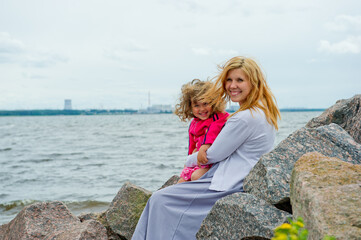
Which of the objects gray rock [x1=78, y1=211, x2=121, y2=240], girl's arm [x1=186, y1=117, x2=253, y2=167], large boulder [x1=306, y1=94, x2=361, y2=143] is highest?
large boulder [x1=306, y1=94, x2=361, y2=143]

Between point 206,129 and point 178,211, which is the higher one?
point 206,129

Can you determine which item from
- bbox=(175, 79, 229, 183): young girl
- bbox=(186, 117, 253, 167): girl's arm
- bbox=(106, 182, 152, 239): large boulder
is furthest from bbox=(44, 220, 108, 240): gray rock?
bbox=(186, 117, 253, 167): girl's arm

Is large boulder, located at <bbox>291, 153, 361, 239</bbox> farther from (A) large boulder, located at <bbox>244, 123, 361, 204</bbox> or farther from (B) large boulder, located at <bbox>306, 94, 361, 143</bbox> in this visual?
(B) large boulder, located at <bbox>306, 94, 361, 143</bbox>

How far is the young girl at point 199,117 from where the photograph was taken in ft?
12.4

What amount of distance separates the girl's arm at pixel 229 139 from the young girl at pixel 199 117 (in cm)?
26

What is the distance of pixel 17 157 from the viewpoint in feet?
Answer: 66.1

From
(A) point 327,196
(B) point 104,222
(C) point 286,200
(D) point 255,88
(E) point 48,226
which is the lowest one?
(B) point 104,222

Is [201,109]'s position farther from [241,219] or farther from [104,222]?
[104,222]

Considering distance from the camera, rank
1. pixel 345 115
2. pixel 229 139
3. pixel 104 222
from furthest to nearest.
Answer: pixel 104 222, pixel 345 115, pixel 229 139

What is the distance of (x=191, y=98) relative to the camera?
4.20m

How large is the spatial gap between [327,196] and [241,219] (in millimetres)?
938

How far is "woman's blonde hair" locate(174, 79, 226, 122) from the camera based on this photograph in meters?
4.02

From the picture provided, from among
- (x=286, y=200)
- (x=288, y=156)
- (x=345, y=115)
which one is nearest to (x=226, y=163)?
(x=288, y=156)

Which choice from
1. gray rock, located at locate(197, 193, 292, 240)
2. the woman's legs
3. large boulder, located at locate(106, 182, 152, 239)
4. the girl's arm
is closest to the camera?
gray rock, located at locate(197, 193, 292, 240)
